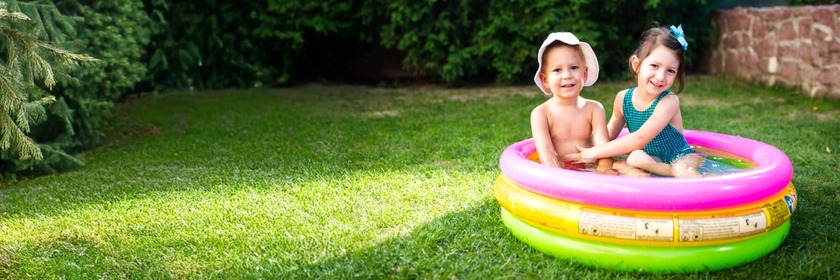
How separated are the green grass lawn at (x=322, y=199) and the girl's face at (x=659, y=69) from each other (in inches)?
34.0

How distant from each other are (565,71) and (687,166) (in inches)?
28.4

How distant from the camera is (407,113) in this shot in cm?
694

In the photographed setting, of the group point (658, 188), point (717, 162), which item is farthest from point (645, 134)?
point (658, 188)

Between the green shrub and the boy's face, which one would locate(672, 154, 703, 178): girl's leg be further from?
the green shrub

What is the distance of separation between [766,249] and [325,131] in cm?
388

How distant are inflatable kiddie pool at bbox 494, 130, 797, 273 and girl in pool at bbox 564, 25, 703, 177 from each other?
505mm

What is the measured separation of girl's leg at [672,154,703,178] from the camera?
332cm

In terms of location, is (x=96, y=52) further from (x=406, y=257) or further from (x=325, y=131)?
(x=406, y=257)

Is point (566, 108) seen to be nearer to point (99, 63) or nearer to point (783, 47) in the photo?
point (99, 63)

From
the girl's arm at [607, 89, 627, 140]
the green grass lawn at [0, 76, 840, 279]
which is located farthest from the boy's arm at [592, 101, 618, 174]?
the green grass lawn at [0, 76, 840, 279]

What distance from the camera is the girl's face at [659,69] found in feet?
11.3

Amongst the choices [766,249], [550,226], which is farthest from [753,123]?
[550,226]

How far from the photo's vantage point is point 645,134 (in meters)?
3.47

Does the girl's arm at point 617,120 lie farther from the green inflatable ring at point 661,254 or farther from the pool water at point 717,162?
the green inflatable ring at point 661,254
